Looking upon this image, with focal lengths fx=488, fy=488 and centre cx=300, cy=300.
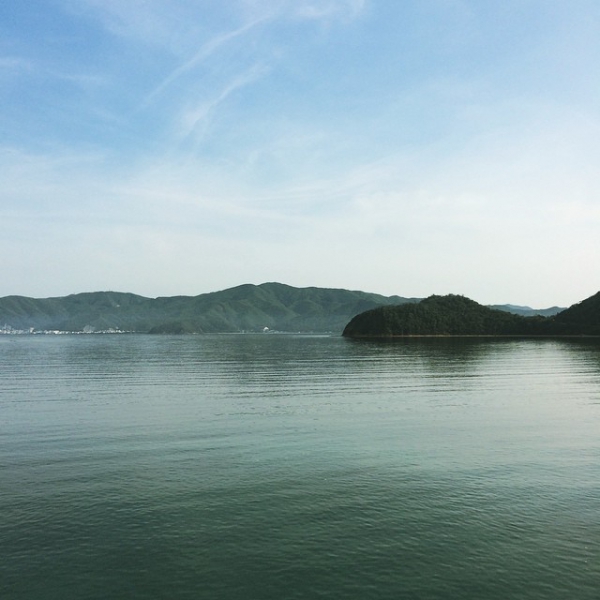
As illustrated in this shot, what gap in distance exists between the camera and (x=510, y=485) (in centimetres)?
2694

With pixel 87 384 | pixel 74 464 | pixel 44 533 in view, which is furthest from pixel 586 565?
pixel 87 384

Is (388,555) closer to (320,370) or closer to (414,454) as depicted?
(414,454)

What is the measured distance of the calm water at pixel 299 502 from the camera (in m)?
17.4

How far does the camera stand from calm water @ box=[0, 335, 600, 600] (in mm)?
17359

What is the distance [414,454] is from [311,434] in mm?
9297

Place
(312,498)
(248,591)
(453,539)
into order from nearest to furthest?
(248,591) < (453,539) < (312,498)

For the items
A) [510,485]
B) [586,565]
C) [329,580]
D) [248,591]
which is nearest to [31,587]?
[248,591]

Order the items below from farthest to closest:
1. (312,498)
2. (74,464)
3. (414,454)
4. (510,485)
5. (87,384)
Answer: (87,384) → (414,454) → (74,464) → (510,485) → (312,498)

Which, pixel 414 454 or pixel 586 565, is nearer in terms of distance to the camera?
pixel 586 565

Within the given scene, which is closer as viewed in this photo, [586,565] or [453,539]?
[586,565]

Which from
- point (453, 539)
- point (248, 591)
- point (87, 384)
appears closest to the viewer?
point (248, 591)

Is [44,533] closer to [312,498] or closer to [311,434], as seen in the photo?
[312,498]

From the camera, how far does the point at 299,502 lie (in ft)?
79.7

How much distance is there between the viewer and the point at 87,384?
248 feet
